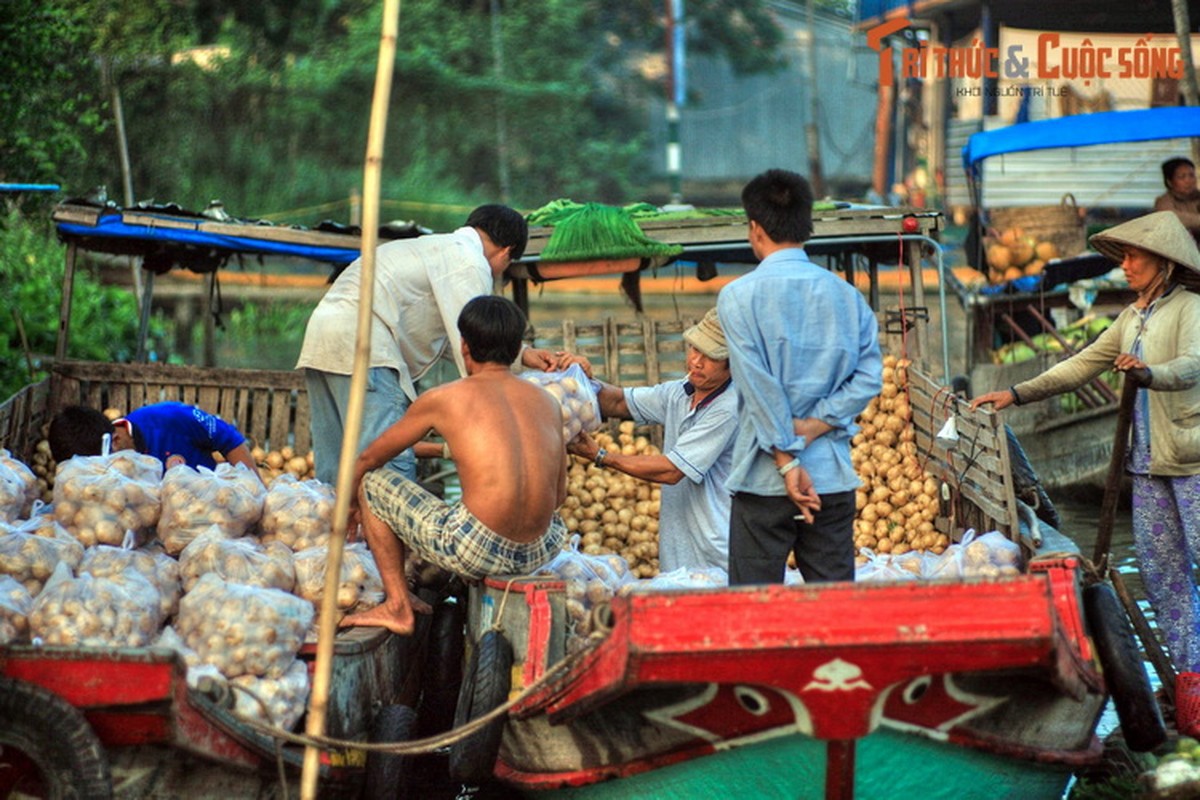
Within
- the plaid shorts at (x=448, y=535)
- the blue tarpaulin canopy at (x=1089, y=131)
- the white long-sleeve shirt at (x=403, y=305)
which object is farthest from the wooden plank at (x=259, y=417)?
the blue tarpaulin canopy at (x=1089, y=131)

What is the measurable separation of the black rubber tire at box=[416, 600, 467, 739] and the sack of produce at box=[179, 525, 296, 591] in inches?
40.8

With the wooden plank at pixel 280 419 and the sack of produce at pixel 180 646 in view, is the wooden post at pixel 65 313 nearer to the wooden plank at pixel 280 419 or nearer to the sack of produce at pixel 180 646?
the wooden plank at pixel 280 419

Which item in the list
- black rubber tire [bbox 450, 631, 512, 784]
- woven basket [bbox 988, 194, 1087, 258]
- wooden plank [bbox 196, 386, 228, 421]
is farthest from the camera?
woven basket [bbox 988, 194, 1087, 258]

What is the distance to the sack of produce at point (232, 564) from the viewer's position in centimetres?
445

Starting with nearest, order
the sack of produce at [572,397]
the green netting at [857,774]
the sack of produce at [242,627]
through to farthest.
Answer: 1. the green netting at [857,774]
2. the sack of produce at [242,627]
3. the sack of produce at [572,397]

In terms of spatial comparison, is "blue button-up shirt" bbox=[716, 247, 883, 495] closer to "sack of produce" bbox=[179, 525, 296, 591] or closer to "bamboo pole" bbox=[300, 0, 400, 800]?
"bamboo pole" bbox=[300, 0, 400, 800]

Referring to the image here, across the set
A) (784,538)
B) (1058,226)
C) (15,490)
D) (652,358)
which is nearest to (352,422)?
(784,538)

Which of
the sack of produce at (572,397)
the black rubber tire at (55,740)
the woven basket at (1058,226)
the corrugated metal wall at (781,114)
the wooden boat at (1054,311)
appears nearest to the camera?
the black rubber tire at (55,740)

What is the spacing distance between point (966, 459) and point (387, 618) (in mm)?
2371

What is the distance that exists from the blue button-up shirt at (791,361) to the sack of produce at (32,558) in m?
2.03

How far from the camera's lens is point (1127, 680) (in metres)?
4.25

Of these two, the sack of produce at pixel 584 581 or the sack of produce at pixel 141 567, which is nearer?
the sack of produce at pixel 141 567

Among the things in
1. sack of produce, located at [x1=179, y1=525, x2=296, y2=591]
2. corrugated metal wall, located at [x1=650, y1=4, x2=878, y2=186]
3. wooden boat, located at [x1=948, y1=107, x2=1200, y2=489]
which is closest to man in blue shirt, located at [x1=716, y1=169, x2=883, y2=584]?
sack of produce, located at [x1=179, y1=525, x2=296, y2=591]

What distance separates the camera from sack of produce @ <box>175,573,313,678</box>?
4039 mm
